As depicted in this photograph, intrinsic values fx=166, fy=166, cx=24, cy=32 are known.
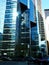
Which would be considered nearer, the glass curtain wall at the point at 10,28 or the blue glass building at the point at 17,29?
the blue glass building at the point at 17,29

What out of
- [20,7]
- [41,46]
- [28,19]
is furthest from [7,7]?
[41,46]

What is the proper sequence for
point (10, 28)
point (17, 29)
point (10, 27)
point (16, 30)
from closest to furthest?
point (16, 30), point (17, 29), point (10, 28), point (10, 27)

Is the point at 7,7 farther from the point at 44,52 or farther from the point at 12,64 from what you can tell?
the point at 12,64

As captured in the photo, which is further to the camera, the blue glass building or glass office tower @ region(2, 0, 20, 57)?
glass office tower @ region(2, 0, 20, 57)

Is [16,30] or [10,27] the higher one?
[10,27]

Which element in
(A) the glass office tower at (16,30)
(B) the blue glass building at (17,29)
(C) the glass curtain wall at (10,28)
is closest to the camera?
(A) the glass office tower at (16,30)

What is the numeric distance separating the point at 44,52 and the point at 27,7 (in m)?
13.3

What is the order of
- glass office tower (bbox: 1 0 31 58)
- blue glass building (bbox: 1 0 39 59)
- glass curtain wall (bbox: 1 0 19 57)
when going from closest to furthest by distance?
1. glass office tower (bbox: 1 0 31 58)
2. blue glass building (bbox: 1 0 39 59)
3. glass curtain wall (bbox: 1 0 19 57)

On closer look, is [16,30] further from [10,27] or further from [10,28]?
[10,27]

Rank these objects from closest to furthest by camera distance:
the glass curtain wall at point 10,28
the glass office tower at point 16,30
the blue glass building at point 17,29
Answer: the glass office tower at point 16,30 → the blue glass building at point 17,29 → the glass curtain wall at point 10,28

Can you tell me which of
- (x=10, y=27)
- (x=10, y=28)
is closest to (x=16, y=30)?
(x=10, y=28)

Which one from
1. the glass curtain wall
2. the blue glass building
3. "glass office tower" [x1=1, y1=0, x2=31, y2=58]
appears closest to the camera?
"glass office tower" [x1=1, y1=0, x2=31, y2=58]

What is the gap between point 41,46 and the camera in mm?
46938

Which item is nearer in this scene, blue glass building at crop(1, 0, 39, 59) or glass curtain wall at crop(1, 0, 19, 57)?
blue glass building at crop(1, 0, 39, 59)
